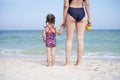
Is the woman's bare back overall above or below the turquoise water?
above

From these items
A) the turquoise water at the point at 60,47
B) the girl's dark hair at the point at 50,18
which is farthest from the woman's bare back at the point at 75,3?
the turquoise water at the point at 60,47

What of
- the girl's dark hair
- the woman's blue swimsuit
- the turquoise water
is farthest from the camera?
the turquoise water

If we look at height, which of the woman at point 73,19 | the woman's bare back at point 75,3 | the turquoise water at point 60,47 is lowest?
the turquoise water at point 60,47

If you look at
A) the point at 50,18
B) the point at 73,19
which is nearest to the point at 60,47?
the point at 50,18

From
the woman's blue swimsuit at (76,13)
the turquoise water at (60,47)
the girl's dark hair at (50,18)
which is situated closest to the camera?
the woman's blue swimsuit at (76,13)

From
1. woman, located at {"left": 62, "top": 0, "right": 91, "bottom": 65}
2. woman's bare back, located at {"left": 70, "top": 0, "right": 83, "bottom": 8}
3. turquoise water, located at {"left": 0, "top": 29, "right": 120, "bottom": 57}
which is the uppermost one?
woman's bare back, located at {"left": 70, "top": 0, "right": 83, "bottom": 8}

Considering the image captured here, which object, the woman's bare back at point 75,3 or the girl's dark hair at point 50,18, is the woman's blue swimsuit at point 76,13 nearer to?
the woman's bare back at point 75,3

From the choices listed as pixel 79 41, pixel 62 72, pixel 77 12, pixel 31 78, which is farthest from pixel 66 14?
pixel 31 78

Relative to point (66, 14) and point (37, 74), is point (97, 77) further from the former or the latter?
point (66, 14)

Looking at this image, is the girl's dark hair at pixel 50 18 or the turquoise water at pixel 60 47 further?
the turquoise water at pixel 60 47

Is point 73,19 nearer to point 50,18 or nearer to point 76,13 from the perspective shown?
point 76,13

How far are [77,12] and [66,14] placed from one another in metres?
0.24

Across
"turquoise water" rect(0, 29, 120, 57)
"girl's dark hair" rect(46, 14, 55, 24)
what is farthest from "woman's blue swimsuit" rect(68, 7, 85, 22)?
"turquoise water" rect(0, 29, 120, 57)

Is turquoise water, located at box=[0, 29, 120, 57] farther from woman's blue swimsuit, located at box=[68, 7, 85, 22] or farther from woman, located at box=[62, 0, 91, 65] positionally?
woman's blue swimsuit, located at box=[68, 7, 85, 22]
